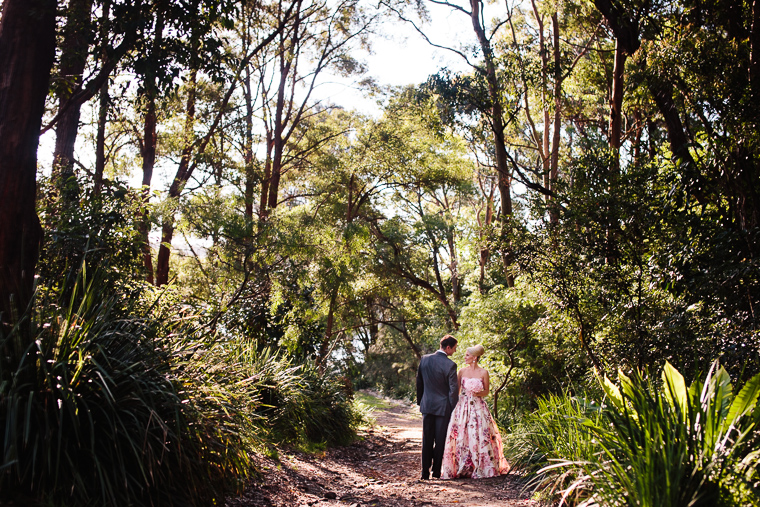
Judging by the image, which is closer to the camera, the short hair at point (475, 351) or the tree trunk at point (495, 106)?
the short hair at point (475, 351)

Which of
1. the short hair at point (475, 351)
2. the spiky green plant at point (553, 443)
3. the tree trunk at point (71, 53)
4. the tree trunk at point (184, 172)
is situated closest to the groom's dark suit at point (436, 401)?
the short hair at point (475, 351)

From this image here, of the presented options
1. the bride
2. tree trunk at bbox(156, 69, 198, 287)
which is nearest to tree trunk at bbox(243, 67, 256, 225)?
tree trunk at bbox(156, 69, 198, 287)

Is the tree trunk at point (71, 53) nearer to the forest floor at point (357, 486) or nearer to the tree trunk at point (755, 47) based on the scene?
the forest floor at point (357, 486)

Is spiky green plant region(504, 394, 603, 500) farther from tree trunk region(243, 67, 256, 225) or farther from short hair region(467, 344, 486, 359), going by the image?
tree trunk region(243, 67, 256, 225)

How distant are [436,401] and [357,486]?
148cm

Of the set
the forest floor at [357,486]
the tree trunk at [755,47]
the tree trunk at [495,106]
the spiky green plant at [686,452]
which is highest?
the tree trunk at [495,106]

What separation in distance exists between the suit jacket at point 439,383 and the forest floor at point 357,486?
0.98 m

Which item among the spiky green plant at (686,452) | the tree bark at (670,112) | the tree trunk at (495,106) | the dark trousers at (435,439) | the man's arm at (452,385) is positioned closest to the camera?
the spiky green plant at (686,452)

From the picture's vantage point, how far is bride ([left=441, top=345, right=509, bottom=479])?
308 inches

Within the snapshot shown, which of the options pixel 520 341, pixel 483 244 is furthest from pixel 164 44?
pixel 520 341

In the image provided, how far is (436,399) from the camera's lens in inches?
316

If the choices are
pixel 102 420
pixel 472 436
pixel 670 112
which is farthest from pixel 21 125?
pixel 670 112

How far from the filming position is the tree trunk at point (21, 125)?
209 inches

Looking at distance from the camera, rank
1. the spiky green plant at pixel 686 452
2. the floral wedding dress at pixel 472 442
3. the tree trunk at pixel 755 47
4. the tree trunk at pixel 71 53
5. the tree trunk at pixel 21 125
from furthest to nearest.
A: the floral wedding dress at pixel 472 442
the tree trunk at pixel 71 53
the tree trunk at pixel 755 47
the tree trunk at pixel 21 125
the spiky green plant at pixel 686 452
